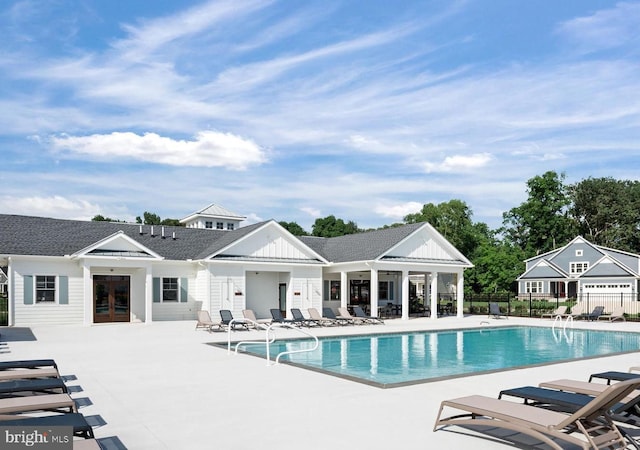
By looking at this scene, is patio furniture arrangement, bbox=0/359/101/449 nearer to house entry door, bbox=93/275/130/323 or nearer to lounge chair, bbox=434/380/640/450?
lounge chair, bbox=434/380/640/450

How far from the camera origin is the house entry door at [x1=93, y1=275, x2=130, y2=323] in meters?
26.3

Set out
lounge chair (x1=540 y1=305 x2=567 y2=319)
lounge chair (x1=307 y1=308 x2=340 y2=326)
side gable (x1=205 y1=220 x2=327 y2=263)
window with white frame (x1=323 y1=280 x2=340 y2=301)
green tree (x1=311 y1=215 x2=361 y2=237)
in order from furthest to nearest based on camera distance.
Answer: green tree (x1=311 y1=215 x2=361 y2=237), window with white frame (x1=323 y1=280 x2=340 y2=301), lounge chair (x1=540 y1=305 x2=567 y2=319), side gable (x1=205 y1=220 x2=327 y2=263), lounge chair (x1=307 y1=308 x2=340 y2=326)

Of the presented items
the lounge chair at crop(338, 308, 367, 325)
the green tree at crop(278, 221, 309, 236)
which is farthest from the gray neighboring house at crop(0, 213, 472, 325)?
the green tree at crop(278, 221, 309, 236)

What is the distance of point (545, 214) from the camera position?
71.5 metres

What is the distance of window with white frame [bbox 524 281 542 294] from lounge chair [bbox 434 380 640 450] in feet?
184

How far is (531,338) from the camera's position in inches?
862

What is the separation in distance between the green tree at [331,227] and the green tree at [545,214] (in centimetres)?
2269

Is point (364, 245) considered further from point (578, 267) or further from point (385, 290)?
point (578, 267)

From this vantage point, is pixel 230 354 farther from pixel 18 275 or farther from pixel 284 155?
pixel 284 155

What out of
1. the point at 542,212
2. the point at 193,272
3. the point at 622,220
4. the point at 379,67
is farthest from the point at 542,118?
the point at 622,220

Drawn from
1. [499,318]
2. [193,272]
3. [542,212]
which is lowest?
[499,318]

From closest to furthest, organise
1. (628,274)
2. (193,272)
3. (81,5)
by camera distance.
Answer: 1. (81,5)
2. (193,272)
3. (628,274)

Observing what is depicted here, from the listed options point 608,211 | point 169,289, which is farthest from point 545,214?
point 169,289

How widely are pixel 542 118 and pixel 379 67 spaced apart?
1160 centimetres
